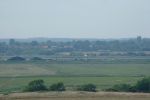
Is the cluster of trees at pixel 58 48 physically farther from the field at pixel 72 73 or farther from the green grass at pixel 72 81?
the green grass at pixel 72 81

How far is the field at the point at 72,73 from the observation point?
3225cm

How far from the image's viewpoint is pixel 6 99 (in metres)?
19.0

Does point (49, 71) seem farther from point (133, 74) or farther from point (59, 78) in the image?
point (133, 74)

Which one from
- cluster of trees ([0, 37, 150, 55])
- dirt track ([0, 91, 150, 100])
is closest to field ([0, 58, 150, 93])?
dirt track ([0, 91, 150, 100])

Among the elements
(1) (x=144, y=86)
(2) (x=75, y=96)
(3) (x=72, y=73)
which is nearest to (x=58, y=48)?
(3) (x=72, y=73)

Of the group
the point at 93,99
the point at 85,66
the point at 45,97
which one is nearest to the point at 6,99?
the point at 45,97

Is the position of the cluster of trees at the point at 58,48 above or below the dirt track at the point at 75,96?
below

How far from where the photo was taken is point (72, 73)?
38781mm

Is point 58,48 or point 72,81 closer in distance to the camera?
point 72,81

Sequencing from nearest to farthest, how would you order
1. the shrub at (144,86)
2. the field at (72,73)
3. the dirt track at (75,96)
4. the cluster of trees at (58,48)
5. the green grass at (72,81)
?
1. the dirt track at (75,96)
2. the shrub at (144,86)
3. the green grass at (72,81)
4. the field at (72,73)
5. the cluster of trees at (58,48)

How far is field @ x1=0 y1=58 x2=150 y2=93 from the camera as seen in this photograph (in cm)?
3225

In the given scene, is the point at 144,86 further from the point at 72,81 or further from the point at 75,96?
the point at 72,81

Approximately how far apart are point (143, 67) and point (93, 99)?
26.4 m

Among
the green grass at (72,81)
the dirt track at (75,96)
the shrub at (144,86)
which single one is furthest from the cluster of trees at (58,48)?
the dirt track at (75,96)
